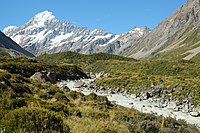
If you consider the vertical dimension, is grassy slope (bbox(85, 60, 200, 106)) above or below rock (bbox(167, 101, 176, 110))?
above

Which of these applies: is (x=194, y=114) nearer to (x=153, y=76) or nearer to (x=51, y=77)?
(x=153, y=76)

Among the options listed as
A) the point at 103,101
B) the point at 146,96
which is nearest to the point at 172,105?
the point at 146,96

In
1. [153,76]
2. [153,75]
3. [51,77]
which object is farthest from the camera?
[153,75]

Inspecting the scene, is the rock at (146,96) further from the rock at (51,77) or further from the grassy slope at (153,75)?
the rock at (51,77)

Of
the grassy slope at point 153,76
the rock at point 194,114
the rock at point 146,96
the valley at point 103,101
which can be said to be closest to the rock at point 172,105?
the valley at point 103,101

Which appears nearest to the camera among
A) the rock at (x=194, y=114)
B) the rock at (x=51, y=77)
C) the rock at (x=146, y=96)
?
the rock at (x=194, y=114)

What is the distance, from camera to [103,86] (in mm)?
62500

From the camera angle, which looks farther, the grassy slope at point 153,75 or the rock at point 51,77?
the rock at point 51,77

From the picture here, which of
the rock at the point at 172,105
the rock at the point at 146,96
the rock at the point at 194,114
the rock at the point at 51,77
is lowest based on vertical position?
the rock at the point at 194,114

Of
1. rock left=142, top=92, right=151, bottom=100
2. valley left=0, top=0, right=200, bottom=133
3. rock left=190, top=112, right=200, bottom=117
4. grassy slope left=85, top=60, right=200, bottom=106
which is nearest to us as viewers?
valley left=0, top=0, right=200, bottom=133

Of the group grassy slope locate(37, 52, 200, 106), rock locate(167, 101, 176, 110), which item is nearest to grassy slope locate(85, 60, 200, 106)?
grassy slope locate(37, 52, 200, 106)

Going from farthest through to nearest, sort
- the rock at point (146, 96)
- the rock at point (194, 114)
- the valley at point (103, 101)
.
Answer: the rock at point (146, 96) < the rock at point (194, 114) < the valley at point (103, 101)

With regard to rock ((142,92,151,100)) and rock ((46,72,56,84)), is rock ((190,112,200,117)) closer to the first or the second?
rock ((142,92,151,100))

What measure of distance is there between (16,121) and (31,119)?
0.69m
